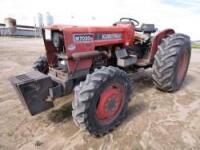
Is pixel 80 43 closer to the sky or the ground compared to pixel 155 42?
closer to the sky

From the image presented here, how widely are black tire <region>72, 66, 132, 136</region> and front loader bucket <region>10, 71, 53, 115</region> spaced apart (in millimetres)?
520

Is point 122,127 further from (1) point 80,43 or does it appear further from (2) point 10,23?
(2) point 10,23

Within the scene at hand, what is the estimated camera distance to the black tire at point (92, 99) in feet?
8.67

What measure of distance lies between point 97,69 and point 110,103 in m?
0.59

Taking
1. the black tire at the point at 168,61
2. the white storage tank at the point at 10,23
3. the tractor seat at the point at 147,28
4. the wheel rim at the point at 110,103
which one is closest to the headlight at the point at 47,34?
the wheel rim at the point at 110,103

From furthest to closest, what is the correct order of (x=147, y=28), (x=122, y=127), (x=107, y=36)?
(x=147, y=28) → (x=107, y=36) → (x=122, y=127)

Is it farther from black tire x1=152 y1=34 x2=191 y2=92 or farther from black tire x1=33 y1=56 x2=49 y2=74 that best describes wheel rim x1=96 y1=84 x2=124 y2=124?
black tire x1=33 y1=56 x2=49 y2=74

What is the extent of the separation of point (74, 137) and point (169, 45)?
2773mm

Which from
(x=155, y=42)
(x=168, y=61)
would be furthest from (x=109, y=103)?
(x=155, y=42)

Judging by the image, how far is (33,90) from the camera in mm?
2812

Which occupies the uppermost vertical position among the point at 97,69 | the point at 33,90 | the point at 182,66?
the point at 97,69

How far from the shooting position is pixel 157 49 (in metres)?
4.52

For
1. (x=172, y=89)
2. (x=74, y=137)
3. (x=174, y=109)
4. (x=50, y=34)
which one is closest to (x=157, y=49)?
(x=172, y=89)

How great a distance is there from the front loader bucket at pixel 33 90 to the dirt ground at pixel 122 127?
45 centimetres
